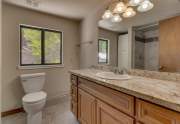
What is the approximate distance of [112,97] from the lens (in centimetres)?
124

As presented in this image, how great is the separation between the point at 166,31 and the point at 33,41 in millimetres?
2603

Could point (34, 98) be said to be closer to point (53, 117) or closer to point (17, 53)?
point (53, 117)

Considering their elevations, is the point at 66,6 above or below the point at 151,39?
above

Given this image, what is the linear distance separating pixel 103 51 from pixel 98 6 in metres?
0.93

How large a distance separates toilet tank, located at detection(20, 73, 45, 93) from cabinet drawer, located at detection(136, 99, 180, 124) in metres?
2.16

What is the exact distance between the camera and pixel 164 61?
A: 4.72 ft

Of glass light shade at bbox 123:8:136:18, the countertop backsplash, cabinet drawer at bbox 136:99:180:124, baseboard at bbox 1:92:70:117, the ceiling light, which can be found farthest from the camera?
baseboard at bbox 1:92:70:117

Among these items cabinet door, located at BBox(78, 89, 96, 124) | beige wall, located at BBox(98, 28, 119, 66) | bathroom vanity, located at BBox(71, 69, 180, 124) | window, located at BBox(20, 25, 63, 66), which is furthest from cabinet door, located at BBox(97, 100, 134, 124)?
window, located at BBox(20, 25, 63, 66)

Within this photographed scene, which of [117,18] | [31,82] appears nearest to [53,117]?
[31,82]

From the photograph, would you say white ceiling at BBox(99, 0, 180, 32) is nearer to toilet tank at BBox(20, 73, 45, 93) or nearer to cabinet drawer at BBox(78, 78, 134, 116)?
cabinet drawer at BBox(78, 78, 134, 116)

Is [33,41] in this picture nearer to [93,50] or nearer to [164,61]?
[93,50]

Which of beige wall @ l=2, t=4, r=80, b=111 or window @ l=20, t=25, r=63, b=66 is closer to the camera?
beige wall @ l=2, t=4, r=80, b=111

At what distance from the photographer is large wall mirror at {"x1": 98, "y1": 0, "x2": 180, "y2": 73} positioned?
1.36m

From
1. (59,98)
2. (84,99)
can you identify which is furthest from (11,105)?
(84,99)
